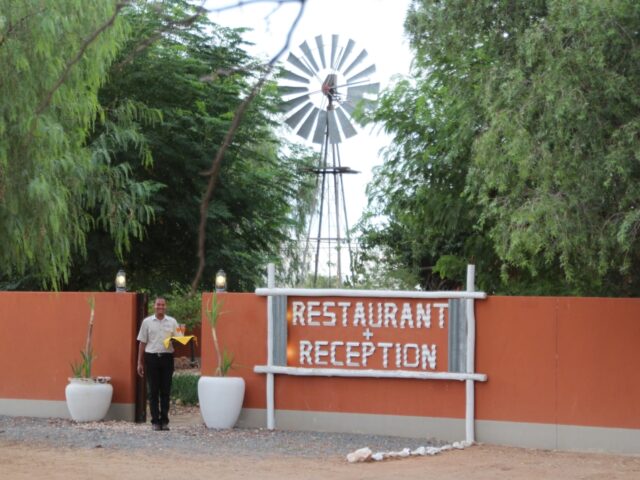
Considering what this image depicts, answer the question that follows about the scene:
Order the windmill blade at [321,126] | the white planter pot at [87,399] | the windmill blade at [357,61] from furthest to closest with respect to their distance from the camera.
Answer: the windmill blade at [321,126] < the windmill blade at [357,61] < the white planter pot at [87,399]

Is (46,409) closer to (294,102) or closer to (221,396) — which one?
(221,396)

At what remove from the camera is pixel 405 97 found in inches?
838

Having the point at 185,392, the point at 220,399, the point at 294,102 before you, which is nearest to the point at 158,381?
the point at 220,399

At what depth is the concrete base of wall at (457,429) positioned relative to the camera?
11977 millimetres

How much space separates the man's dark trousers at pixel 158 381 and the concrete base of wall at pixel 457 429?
3.28ft

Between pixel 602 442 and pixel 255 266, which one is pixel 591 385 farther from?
pixel 255 266

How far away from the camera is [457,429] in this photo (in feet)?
41.8

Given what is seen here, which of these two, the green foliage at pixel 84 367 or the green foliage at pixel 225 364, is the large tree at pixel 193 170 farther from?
the green foliage at pixel 225 364

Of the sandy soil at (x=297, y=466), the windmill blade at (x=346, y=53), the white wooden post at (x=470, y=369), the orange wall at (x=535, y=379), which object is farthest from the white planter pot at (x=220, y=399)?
the windmill blade at (x=346, y=53)

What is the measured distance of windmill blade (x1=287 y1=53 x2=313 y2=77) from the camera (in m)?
22.5

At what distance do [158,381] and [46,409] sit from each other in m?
2.09

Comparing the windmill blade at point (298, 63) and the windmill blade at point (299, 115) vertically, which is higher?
the windmill blade at point (298, 63)

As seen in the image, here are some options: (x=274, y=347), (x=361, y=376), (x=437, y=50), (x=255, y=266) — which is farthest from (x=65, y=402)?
(x=255, y=266)

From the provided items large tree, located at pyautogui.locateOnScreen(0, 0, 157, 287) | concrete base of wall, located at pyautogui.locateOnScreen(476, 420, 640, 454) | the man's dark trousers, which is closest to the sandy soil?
concrete base of wall, located at pyautogui.locateOnScreen(476, 420, 640, 454)
